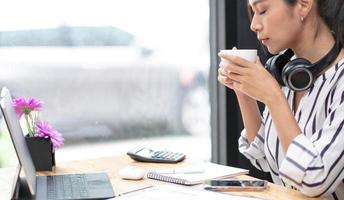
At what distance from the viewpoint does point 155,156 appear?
165cm

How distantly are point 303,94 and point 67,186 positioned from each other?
0.74 m

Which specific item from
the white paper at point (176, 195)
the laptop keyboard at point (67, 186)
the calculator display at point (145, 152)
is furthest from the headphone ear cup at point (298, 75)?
the laptop keyboard at point (67, 186)

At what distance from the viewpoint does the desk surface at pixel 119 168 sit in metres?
1.25

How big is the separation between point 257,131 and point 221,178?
0.35 meters

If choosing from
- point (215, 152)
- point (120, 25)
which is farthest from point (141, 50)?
point (215, 152)

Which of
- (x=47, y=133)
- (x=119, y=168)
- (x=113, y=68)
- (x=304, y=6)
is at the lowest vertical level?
(x=119, y=168)

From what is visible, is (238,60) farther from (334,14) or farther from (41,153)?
(41,153)

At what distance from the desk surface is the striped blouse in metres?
0.04

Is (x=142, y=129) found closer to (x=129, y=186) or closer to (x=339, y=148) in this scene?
(x=129, y=186)

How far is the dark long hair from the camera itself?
1.44m

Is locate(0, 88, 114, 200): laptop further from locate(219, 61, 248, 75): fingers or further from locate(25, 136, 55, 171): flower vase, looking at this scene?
locate(219, 61, 248, 75): fingers

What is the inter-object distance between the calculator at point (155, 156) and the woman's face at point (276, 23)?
18.7 inches

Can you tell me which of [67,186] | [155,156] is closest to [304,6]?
[155,156]

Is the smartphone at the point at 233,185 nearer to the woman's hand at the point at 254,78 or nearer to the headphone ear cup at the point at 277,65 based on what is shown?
the woman's hand at the point at 254,78
